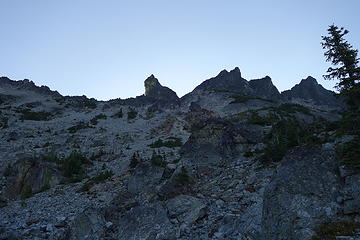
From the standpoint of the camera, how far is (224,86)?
300 ft

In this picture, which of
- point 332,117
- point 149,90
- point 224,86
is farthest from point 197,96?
point 332,117

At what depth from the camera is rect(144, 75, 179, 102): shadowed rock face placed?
92875 millimetres

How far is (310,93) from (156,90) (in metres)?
55.3

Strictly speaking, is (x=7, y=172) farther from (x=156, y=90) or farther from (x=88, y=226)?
(x=156, y=90)

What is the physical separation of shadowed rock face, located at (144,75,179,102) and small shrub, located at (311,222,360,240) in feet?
272

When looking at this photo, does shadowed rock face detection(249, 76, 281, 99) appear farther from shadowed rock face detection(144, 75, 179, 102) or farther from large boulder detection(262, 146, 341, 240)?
large boulder detection(262, 146, 341, 240)

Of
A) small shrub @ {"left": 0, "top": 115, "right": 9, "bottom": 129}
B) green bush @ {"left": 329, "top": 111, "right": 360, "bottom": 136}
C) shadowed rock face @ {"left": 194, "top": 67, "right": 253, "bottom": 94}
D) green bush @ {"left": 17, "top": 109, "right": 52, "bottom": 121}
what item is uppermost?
shadowed rock face @ {"left": 194, "top": 67, "right": 253, "bottom": 94}

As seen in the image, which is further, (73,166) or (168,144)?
(168,144)

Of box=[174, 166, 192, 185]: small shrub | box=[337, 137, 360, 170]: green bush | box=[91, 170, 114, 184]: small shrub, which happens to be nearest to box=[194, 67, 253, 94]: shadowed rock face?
box=[91, 170, 114, 184]: small shrub

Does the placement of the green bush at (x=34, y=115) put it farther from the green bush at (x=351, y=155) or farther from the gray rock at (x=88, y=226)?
the green bush at (x=351, y=155)

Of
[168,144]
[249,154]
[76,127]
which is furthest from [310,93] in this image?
[249,154]

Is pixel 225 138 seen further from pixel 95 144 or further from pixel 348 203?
pixel 95 144

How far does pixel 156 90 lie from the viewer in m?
95.8

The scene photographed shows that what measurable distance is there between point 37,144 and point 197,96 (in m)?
48.4
